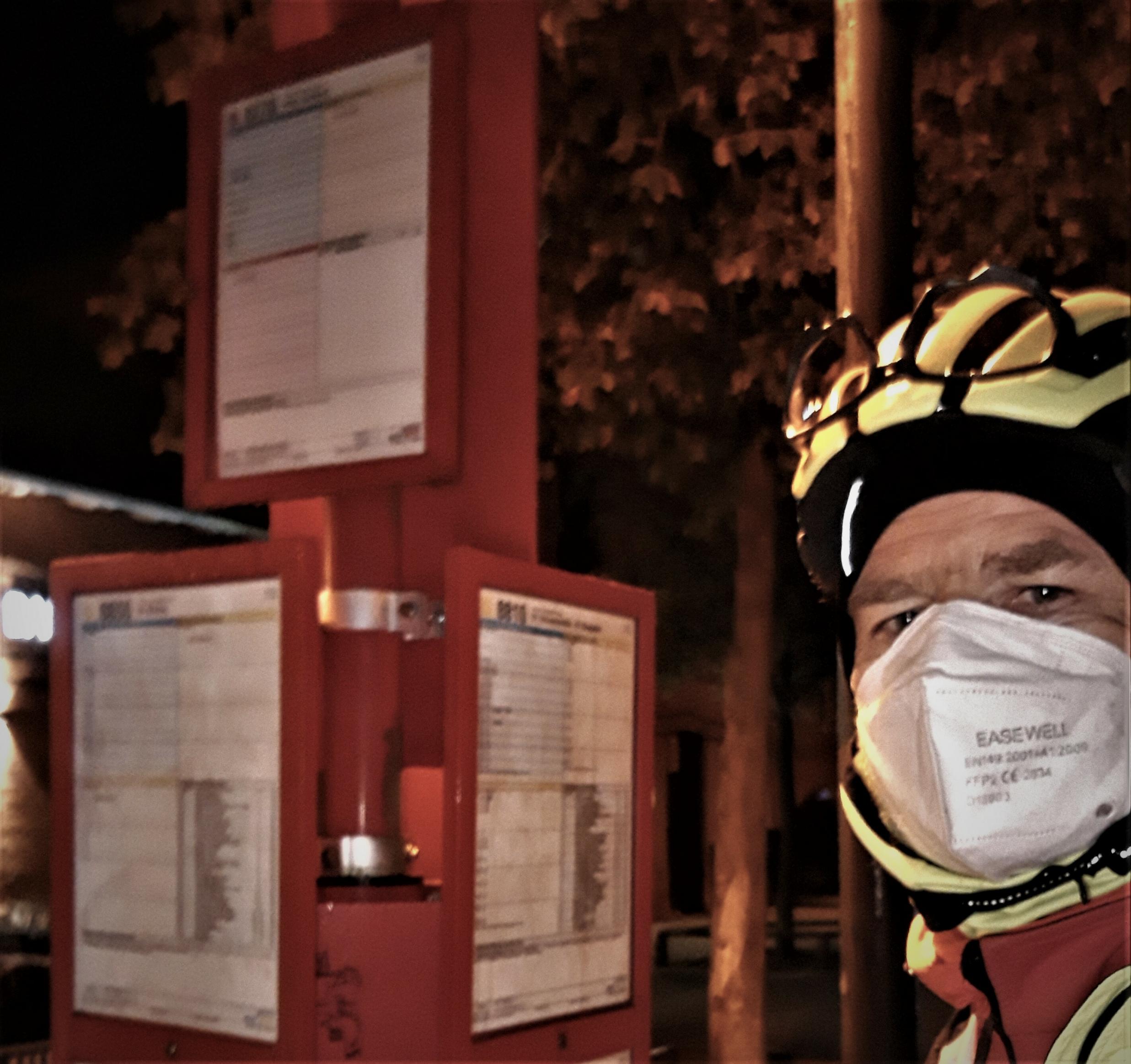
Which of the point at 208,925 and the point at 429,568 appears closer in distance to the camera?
the point at 208,925

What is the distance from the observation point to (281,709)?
7.24 feet

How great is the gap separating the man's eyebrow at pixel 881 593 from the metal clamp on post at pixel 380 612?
2.37 feet

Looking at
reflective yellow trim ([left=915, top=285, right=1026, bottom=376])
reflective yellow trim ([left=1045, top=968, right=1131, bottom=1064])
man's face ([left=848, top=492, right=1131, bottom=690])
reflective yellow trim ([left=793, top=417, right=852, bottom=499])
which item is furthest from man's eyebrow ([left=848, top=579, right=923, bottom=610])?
reflective yellow trim ([left=1045, top=968, right=1131, bottom=1064])

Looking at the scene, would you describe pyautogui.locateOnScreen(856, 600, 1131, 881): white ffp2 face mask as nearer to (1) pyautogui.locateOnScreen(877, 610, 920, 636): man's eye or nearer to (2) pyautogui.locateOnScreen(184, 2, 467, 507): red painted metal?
(1) pyautogui.locateOnScreen(877, 610, 920, 636): man's eye

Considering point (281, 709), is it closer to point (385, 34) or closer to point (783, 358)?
point (385, 34)

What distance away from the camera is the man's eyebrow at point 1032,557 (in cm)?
222

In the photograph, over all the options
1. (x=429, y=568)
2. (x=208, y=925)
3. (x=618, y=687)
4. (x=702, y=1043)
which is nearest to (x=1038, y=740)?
(x=618, y=687)

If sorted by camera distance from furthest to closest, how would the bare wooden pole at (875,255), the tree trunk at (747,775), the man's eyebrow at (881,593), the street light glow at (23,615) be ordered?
the street light glow at (23,615)
the tree trunk at (747,775)
the bare wooden pole at (875,255)
the man's eyebrow at (881,593)

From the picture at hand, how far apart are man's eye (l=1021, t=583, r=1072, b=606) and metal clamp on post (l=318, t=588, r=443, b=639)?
0.94 meters

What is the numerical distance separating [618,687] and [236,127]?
122 cm

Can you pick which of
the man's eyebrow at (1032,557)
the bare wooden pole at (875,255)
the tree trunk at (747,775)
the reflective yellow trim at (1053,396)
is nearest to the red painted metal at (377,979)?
the man's eyebrow at (1032,557)

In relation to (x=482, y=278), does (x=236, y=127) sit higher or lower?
higher

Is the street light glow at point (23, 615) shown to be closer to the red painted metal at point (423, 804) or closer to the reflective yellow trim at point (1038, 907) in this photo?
the red painted metal at point (423, 804)

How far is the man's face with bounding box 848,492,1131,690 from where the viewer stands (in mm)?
2211
